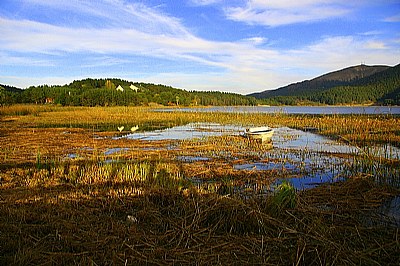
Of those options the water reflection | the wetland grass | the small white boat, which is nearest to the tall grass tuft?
the wetland grass

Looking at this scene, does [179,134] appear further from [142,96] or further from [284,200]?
[142,96]

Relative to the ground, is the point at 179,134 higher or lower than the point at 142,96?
lower

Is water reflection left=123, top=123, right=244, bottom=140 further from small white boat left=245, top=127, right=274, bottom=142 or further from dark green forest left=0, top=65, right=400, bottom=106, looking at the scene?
dark green forest left=0, top=65, right=400, bottom=106

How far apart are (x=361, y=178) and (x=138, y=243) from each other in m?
7.13

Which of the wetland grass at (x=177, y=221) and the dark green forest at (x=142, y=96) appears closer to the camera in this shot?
the wetland grass at (x=177, y=221)

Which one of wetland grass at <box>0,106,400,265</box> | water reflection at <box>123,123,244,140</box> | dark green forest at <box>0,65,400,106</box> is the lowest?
water reflection at <box>123,123,244,140</box>

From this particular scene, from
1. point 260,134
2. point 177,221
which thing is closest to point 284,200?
point 177,221

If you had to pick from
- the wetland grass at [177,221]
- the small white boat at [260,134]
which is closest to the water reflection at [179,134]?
the small white boat at [260,134]

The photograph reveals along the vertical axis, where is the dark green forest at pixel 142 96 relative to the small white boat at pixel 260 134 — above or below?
above

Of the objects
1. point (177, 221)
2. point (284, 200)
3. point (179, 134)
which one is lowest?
point (179, 134)

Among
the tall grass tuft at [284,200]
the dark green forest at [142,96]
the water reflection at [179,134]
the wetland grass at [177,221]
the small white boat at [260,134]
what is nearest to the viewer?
the wetland grass at [177,221]

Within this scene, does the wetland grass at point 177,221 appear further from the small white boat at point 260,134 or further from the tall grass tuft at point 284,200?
the small white boat at point 260,134

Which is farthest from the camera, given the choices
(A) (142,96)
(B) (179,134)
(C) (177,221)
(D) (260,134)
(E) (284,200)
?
(A) (142,96)

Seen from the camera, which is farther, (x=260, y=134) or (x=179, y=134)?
(x=179, y=134)
